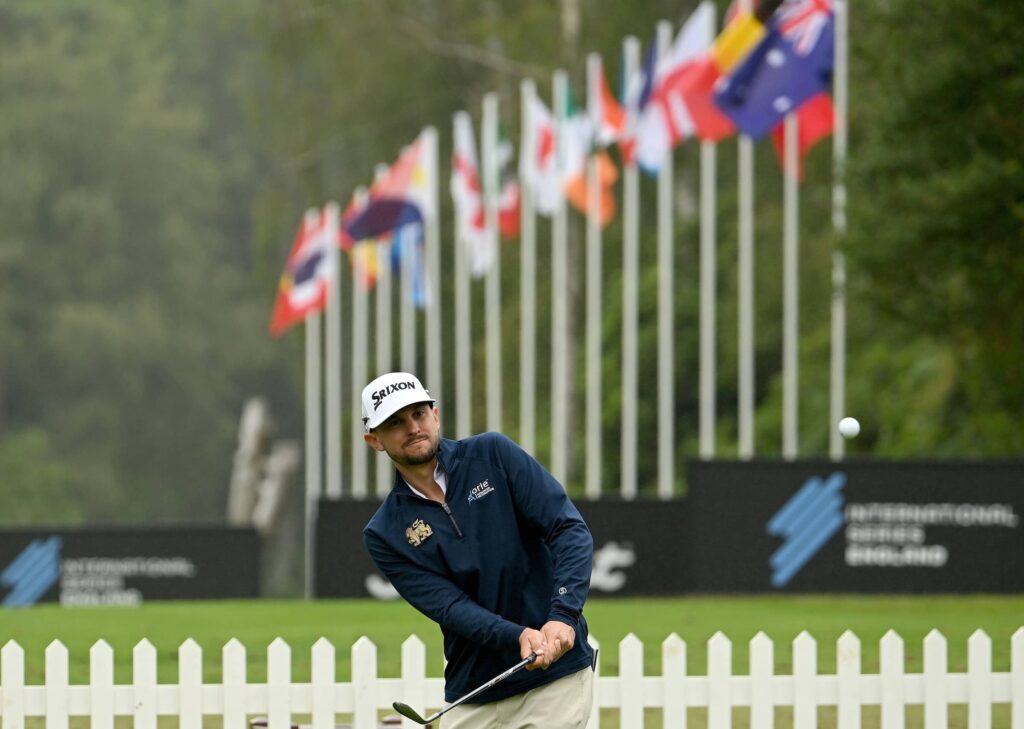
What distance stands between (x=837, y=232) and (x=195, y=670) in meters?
16.2

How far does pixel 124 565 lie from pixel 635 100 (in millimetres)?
8528

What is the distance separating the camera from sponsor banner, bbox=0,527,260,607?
72.0ft

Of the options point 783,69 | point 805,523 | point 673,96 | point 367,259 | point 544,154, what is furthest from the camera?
point 367,259

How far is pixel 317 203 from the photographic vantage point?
45.8 m

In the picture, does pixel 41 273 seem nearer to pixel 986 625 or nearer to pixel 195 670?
pixel 986 625

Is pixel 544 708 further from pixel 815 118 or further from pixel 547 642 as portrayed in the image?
pixel 815 118

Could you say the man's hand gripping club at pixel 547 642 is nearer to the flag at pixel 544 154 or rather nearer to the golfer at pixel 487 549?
the golfer at pixel 487 549

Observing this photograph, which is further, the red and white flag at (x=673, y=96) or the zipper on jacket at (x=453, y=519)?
the red and white flag at (x=673, y=96)

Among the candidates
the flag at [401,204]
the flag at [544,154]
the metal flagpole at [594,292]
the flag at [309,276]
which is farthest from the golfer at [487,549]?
the flag at [309,276]

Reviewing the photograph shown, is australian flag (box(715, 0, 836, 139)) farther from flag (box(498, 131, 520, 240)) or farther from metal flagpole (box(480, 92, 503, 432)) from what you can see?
flag (box(498, 131, 520, 240))

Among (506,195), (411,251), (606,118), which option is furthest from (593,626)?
(411,251)

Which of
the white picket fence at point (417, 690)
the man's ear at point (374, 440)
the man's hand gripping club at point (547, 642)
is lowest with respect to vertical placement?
the white picket fence at point (417, 690)

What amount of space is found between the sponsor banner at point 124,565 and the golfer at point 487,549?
599 inches

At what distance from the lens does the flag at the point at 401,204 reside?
99.3 feet
